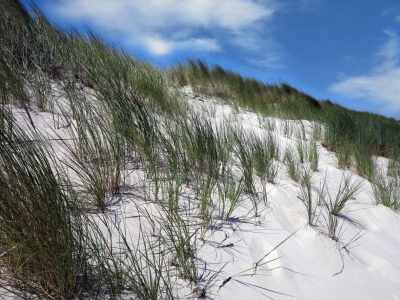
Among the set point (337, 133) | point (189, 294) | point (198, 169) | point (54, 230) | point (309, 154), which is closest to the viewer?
point (54, 230)

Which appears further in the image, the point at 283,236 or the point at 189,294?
the point at 283,236

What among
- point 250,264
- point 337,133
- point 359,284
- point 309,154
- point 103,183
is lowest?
point 359,284

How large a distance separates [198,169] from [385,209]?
196cm

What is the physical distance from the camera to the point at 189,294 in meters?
1.27

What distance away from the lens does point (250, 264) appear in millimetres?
1567

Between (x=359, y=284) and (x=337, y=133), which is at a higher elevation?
(x=337, y=133)

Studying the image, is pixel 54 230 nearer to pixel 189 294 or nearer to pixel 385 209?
pixel 189 294

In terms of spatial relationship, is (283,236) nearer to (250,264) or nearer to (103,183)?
(250,264)

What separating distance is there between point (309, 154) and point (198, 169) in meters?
2.27

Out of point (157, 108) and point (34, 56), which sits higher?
point (34, 56)

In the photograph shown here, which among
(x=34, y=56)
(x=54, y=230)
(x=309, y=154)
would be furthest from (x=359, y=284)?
(x=34, y=56)

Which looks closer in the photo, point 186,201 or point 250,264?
point 250,264

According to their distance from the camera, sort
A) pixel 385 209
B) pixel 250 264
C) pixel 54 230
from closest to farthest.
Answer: pixel 54 230, pixel 250 264, pixel 385 209

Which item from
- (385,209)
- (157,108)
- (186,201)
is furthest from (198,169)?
(385,209)
